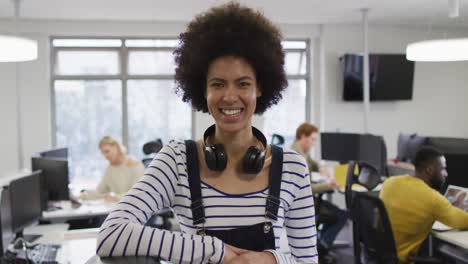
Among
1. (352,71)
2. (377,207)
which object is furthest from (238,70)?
(352,71)

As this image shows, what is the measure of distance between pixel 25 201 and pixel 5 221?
379 mm

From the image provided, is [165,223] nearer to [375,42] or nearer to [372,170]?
[372,170]

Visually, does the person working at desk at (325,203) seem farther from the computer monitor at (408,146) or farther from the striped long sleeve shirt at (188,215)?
the striped long sleeve shirt at (188,215)

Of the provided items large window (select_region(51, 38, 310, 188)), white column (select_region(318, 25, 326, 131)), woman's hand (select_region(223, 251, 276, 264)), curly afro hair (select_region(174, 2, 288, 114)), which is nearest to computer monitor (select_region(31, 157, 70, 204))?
large window (select_region(51, 38, 310, 188))

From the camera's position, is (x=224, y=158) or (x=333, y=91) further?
(x=333, y=91)

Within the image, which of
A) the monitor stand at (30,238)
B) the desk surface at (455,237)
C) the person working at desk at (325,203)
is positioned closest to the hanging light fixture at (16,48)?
the monitor stand at (30,238)

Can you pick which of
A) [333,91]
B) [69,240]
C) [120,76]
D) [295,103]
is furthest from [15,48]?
[295,103]

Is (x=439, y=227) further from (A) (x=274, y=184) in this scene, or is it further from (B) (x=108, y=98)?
(B) (x=108, y=98)

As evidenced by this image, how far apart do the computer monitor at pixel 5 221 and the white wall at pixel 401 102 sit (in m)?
4.64

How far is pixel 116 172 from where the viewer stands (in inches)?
180

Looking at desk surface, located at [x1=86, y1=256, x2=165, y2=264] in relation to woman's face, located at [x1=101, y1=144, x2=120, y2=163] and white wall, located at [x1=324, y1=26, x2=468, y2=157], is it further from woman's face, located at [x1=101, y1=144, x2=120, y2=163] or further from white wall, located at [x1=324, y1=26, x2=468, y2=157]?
white wall, located at [x1=324, y1=26, x2=468, y2=157]

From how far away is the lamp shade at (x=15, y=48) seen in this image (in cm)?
231

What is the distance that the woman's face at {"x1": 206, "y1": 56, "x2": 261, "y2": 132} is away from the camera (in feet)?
3.45

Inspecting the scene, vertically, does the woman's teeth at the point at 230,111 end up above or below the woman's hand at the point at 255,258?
above
